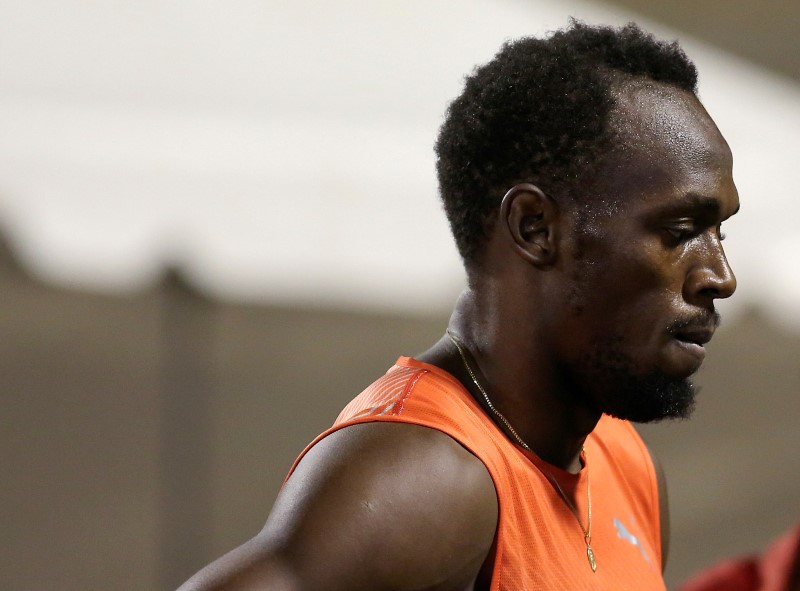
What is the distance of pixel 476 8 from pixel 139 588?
8.89 feet

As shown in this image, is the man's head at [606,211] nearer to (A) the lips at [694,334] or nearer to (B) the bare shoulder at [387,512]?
(A) the lips at [694,334]

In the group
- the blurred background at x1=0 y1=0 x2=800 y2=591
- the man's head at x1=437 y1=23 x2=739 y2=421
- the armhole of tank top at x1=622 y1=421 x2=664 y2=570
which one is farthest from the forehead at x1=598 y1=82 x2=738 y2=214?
the blurred background at x1=0 y1=0 x2=800 y2=591

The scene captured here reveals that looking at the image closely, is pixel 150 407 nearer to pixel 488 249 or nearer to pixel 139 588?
pixel 139 588

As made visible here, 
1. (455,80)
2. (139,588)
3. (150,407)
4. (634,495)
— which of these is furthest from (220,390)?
Result: (634,495)

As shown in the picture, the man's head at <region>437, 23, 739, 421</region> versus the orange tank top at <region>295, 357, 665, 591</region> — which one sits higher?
the man's head at <region>437, 23, 739, 421</region>

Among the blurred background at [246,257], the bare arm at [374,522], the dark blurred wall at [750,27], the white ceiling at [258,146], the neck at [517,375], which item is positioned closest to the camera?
the bare arm at [374,522]

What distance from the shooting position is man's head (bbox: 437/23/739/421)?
1234 mm

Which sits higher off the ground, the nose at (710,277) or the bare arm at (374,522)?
the nose at (710,277)

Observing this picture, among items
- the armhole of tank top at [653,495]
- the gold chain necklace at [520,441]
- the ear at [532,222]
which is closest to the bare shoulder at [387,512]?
the gold chain necklace at [520,441]

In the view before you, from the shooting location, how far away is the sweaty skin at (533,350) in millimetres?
1064

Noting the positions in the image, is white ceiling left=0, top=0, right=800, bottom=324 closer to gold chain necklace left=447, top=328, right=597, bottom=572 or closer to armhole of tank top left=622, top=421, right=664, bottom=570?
armhole of tank top left=622, top=421, right=664, bottom=570

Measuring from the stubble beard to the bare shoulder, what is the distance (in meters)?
0.22

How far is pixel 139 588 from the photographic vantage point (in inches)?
145

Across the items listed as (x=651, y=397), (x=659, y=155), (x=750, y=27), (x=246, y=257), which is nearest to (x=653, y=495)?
(x=651, y=397)
